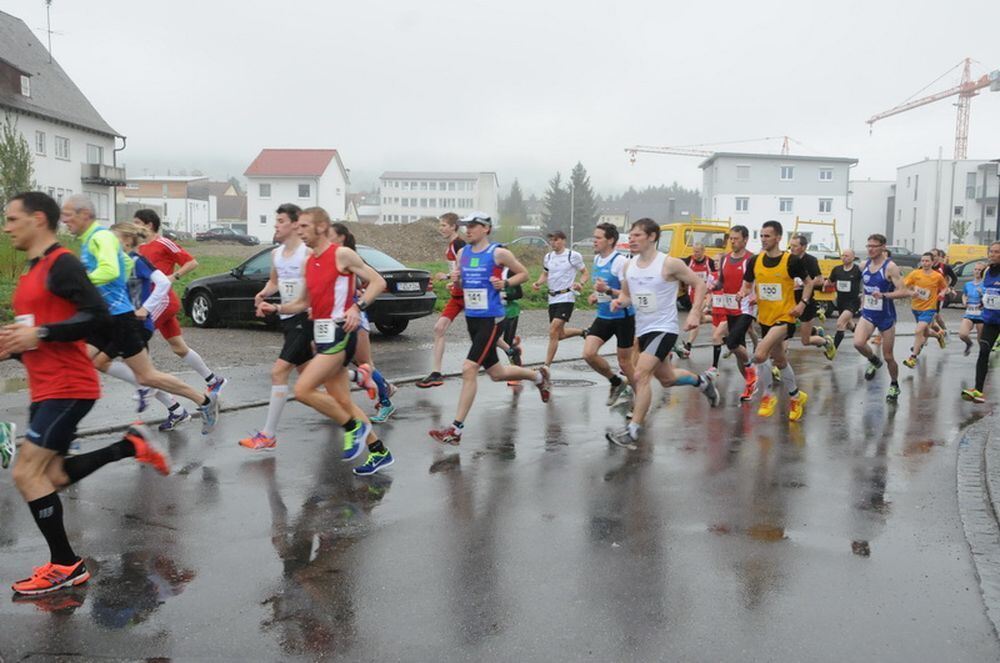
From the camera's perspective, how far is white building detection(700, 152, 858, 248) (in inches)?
2992

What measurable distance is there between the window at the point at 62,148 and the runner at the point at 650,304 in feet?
164

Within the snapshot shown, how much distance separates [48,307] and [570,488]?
3.47 m

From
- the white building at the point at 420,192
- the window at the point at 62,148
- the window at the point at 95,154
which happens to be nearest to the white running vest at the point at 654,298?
the window at the point at 62,148

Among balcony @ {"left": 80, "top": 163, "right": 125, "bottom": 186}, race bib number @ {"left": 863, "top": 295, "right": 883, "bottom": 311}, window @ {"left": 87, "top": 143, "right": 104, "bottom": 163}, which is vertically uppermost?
window @ {"left": 87, "top": 143, "right": 104, "bottom": 163}

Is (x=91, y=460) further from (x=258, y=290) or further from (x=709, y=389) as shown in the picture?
(x=258, y=290)

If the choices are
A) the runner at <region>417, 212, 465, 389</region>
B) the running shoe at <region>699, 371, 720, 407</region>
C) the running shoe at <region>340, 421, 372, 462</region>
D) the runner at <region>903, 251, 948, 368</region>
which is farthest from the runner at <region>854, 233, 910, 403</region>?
the running shoe at <region>340, 421, 372, 462</region>

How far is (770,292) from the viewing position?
30.5 ft

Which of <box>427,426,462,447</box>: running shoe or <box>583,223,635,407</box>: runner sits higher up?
<box>583,223,635,407</box>: runner

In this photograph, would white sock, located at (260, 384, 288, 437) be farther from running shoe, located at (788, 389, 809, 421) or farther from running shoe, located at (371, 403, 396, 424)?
running shoe, located at (788, 389, 809, 421)

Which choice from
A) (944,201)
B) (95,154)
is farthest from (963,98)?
(95,154)

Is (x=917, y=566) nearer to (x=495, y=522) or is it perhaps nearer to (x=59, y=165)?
(x=495, y=522)

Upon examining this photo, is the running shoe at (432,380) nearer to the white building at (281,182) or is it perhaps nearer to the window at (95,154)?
the window at (95,154)

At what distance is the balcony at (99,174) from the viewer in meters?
53.2

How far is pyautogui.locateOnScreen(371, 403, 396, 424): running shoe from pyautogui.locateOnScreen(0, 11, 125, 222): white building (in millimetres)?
41797
